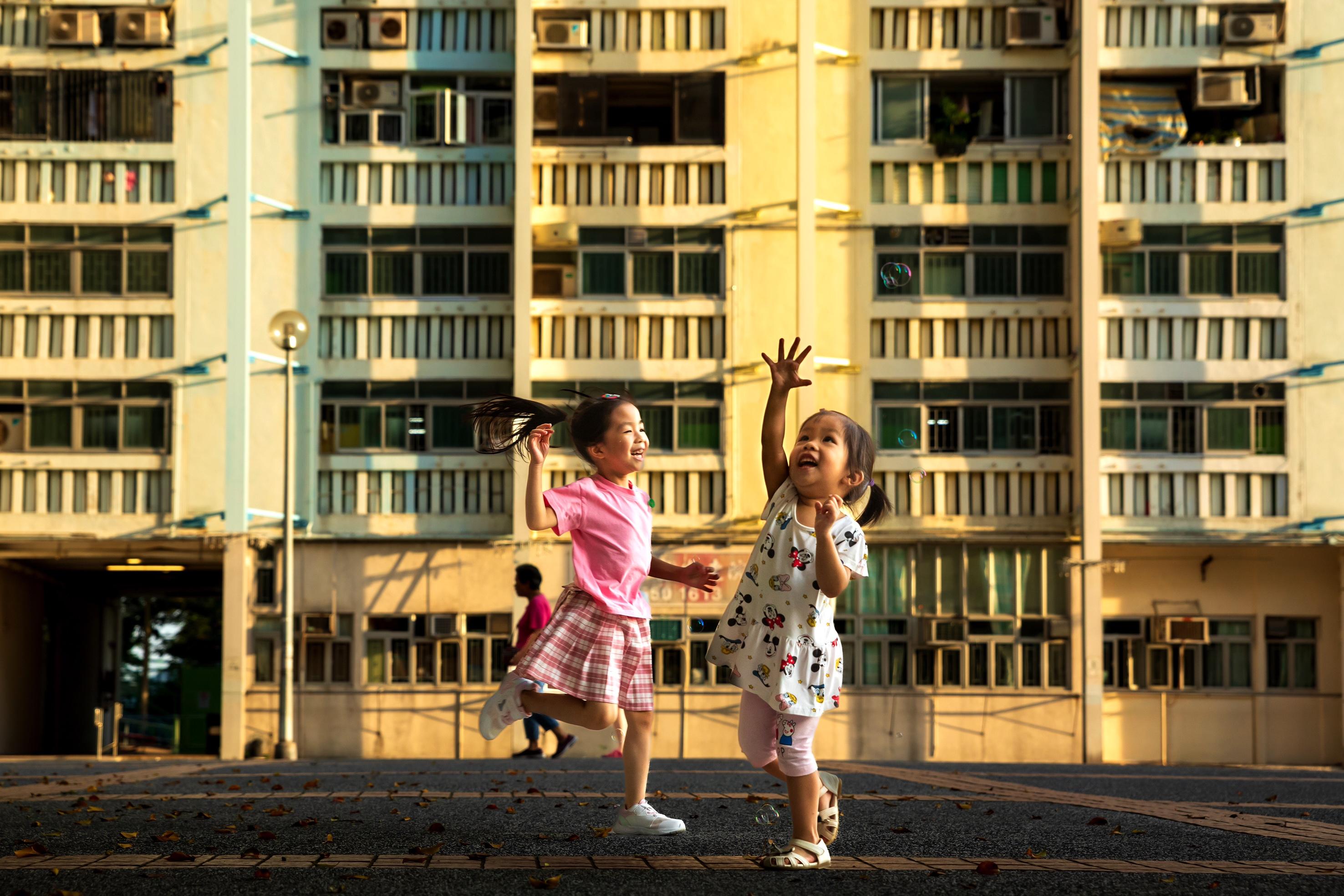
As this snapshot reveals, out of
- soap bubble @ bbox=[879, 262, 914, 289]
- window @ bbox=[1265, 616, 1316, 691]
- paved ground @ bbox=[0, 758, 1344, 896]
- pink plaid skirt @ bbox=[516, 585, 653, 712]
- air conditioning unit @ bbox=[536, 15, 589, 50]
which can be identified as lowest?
window @ bbox=[1265, 616, 1316, 691]

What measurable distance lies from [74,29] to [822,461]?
24332mm

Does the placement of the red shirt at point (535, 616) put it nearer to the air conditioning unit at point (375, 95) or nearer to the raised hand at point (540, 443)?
the raised hand at point (540, 443)

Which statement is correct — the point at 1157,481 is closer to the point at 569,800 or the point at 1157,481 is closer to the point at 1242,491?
the point at 1242,491

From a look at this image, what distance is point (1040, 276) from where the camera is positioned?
27188 mm

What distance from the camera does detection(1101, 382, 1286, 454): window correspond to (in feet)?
88.0

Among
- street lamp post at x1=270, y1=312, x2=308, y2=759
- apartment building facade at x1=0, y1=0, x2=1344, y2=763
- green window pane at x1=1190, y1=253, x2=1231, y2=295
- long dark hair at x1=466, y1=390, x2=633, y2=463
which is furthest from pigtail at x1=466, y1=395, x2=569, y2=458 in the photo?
green window pane at x1=1190, y1=253, x2=1231, y2=295

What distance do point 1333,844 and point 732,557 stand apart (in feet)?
64.4

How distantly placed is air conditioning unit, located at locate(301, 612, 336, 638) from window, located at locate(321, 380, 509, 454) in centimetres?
268

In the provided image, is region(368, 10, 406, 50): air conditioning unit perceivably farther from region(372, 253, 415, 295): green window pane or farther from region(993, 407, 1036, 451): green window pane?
region(993, 407, 1036, 451): green window pane

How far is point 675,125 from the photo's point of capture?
88.4 feet

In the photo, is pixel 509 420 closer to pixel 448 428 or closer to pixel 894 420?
pixel 448 428

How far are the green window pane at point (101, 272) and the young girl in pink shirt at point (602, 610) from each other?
70.9 ft

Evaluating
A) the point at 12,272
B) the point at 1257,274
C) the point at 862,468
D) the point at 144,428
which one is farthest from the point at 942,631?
the point at 862,468

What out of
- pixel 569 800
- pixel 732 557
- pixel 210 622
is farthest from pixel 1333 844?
pixel 210 622
